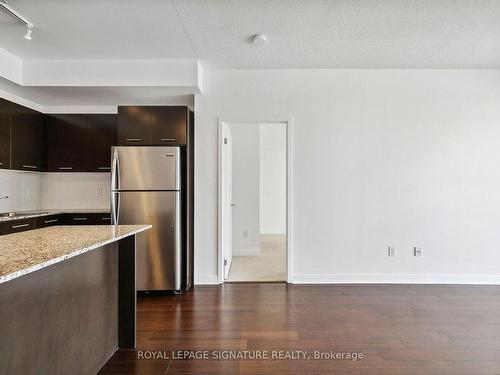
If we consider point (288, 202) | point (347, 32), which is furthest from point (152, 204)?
point (347, 32)

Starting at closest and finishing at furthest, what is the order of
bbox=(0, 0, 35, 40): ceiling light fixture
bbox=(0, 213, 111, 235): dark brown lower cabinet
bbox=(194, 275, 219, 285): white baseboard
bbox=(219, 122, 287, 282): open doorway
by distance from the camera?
bbox=(0, 0, 35, 40): ceiling light fixture
bbox=(0, 213, 111, 235): dark brown lower cabinet
bbox=(194, 275, 219, 285): white baseboard
bbox=(219, 122, 287, 282): open doorway

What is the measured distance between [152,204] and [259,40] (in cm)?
210

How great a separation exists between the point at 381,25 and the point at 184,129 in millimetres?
2296

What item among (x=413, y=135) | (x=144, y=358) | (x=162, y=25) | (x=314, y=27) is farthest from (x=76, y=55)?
(x=413, y=135)

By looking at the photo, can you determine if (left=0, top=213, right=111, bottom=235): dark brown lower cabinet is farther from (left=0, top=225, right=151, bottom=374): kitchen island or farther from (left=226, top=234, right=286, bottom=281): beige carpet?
(left=226, top=234, right=286, bottom=281): beige carpet

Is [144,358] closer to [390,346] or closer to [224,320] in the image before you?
[224,320]

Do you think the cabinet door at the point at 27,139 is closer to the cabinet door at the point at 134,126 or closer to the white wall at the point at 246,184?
the cabinet door at the point at 134,126

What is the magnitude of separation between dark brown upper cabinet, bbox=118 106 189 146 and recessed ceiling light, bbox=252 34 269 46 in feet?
3.68

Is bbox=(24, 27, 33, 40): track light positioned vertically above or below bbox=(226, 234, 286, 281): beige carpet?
above

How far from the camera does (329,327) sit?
248 cm

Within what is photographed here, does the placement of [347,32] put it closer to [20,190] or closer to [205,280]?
[205,280]

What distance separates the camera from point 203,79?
3648 millimetres

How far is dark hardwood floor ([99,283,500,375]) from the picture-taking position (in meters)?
1.96

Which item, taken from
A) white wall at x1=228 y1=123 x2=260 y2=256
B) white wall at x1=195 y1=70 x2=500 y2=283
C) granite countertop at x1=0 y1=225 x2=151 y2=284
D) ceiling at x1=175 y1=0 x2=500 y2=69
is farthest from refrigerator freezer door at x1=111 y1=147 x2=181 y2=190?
white wall at x1=228 y1=123 x2=260 y2=256
